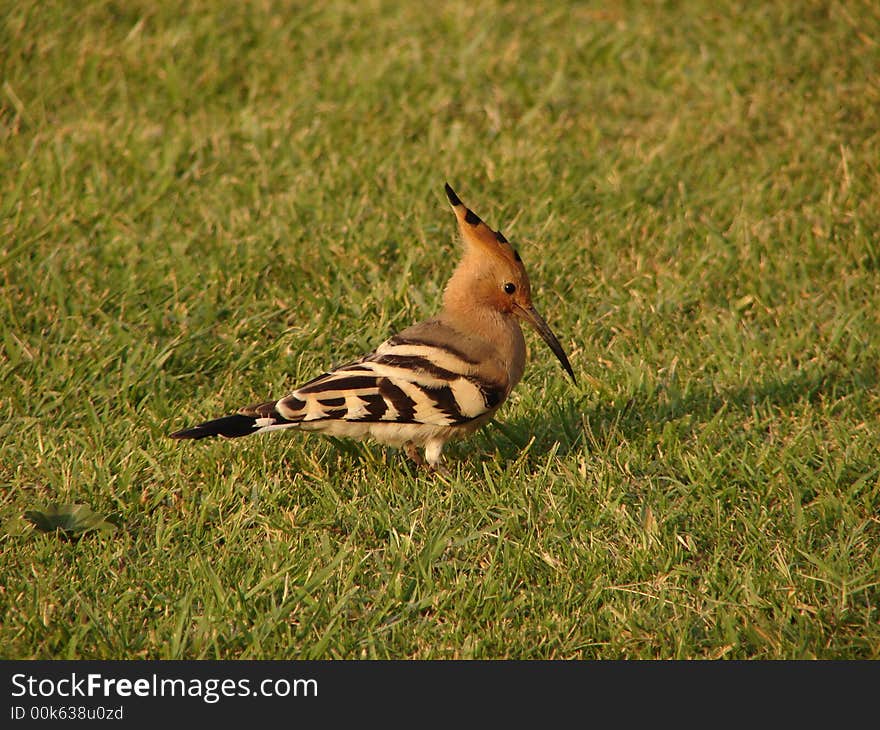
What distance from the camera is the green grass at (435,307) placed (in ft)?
12.8

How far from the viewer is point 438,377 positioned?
4438 mm

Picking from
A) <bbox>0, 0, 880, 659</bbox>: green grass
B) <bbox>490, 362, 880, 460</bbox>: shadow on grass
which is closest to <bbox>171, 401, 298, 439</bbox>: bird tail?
<bbox>0, 0, 880, 659</bbox>: green grass

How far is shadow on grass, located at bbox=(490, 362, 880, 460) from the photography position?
4820mm

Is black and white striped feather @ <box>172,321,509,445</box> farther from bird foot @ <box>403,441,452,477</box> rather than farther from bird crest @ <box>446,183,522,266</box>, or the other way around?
bird crest @ <box>446,183,522,266</box>

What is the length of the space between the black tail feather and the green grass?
30cm

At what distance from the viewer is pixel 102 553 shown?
4.08 metres

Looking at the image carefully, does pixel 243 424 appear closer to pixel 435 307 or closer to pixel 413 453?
pixel 413 453

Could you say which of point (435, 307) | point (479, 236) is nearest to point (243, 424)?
point (479, 236)

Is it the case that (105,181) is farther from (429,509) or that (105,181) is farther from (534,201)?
(429,509)

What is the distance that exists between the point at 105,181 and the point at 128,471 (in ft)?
8.25

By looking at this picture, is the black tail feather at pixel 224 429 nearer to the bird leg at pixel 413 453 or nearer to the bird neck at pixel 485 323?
the bird leg at pixel 413 453

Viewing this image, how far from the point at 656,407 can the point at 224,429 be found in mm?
1844

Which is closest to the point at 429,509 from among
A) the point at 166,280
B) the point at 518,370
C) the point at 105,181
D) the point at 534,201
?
the point at 518,370

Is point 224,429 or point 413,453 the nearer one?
point 224,429
